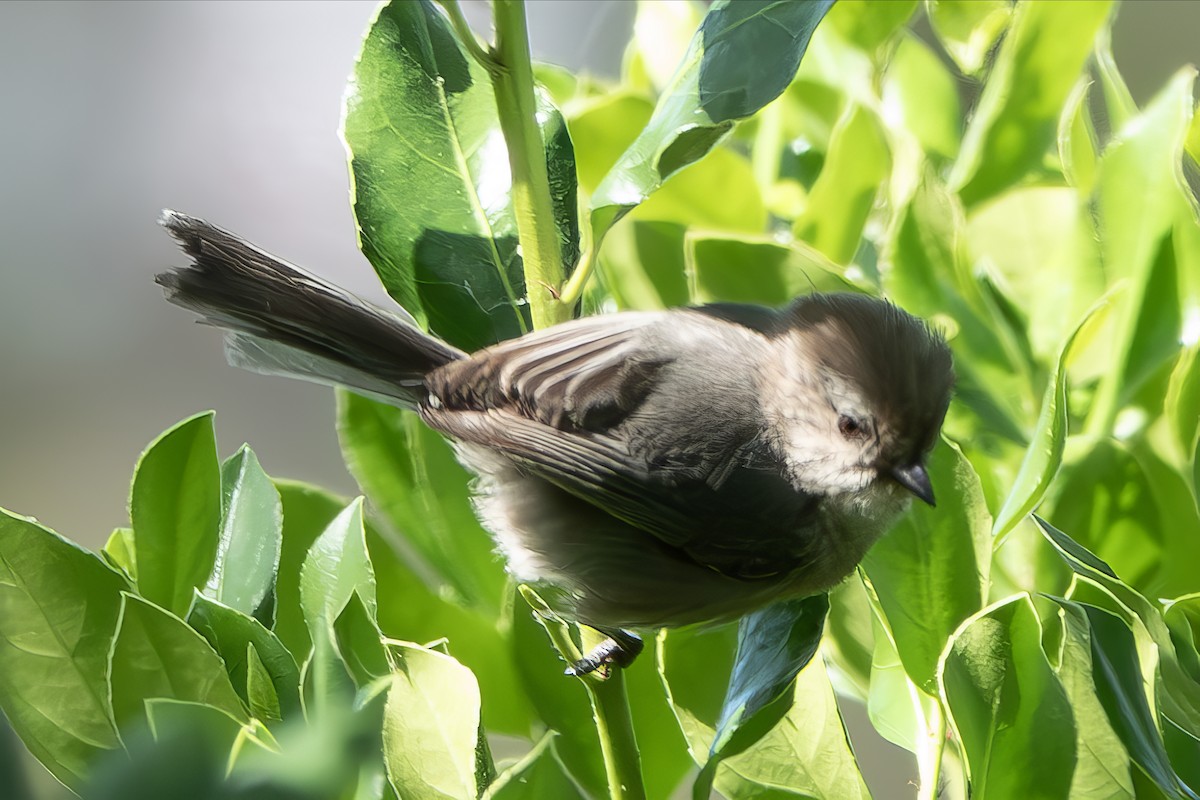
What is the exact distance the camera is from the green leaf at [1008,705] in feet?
1.69

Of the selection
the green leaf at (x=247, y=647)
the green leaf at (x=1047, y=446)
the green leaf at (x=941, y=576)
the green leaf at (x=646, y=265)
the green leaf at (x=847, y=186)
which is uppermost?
the green leaf at (x=847, y=186)

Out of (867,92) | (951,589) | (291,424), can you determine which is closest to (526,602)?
(951,589)

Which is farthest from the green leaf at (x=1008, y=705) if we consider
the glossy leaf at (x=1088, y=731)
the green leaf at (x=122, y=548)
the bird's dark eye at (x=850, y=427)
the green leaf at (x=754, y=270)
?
the green leaf at (x=122, y=548)

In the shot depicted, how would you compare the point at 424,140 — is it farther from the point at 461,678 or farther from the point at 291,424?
the point at 291,424

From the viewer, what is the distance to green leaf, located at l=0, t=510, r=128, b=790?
0.54 metres

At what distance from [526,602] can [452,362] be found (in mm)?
179

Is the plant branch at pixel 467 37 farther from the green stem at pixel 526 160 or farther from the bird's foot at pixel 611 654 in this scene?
the bird's foot at pixel 611 654

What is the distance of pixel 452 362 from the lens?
2.58ft

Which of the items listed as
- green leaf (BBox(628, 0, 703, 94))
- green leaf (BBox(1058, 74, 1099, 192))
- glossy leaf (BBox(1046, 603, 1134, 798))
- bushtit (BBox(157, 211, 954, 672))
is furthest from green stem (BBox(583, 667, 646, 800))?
green leaf (BBox(628, 0, 703, 94))

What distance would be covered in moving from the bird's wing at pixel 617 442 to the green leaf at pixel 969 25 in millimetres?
355

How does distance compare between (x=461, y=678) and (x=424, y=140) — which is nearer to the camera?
(x=461, y=678)

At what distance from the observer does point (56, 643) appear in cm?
56

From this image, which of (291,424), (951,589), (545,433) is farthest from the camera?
(291,424)

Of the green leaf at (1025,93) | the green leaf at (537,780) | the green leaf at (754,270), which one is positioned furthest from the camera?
the green leaf at (1025,93)
